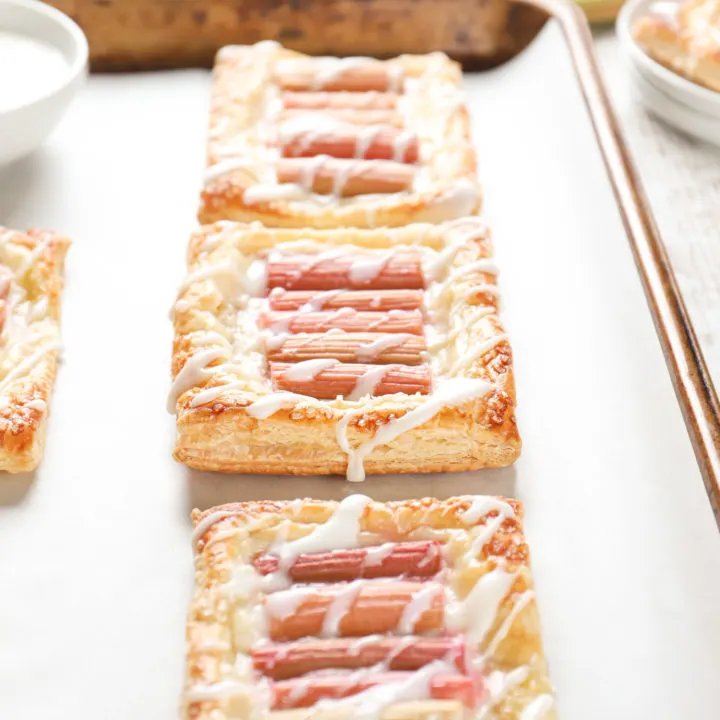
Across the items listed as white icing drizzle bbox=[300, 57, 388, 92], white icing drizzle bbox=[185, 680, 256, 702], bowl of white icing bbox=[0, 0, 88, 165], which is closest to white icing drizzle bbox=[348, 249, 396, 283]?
white icing drizzle bbox=[300, 57, 388, 92]

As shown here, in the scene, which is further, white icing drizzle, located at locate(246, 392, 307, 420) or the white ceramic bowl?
the white ceramic bowl

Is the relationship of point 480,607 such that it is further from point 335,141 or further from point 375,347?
point 335,141

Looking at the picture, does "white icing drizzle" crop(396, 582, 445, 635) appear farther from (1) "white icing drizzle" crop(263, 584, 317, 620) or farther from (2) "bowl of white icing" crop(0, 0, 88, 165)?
(2) "bowl of white icing" crop(0, 0, 88, 165)

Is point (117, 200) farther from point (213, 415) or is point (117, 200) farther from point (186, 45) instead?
point (213, 415)

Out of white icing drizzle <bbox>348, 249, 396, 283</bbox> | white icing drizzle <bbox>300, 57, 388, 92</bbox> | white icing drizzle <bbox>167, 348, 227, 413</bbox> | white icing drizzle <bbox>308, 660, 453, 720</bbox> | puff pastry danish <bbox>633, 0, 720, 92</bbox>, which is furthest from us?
white icing drizzle <bbox>300, 57, 388, 92</bbox>

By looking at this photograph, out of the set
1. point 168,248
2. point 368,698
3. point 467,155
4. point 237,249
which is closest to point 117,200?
point 168,248

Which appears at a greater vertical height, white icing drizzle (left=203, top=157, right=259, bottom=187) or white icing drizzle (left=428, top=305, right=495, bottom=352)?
white icing drizzle (left=203, top=157, right=259, bottom=187)

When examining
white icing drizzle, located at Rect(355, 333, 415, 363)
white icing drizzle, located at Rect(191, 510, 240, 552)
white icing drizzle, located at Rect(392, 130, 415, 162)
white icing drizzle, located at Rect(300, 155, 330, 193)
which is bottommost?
white icing drizzle, located at Rect(191, 510, 240, 552)
